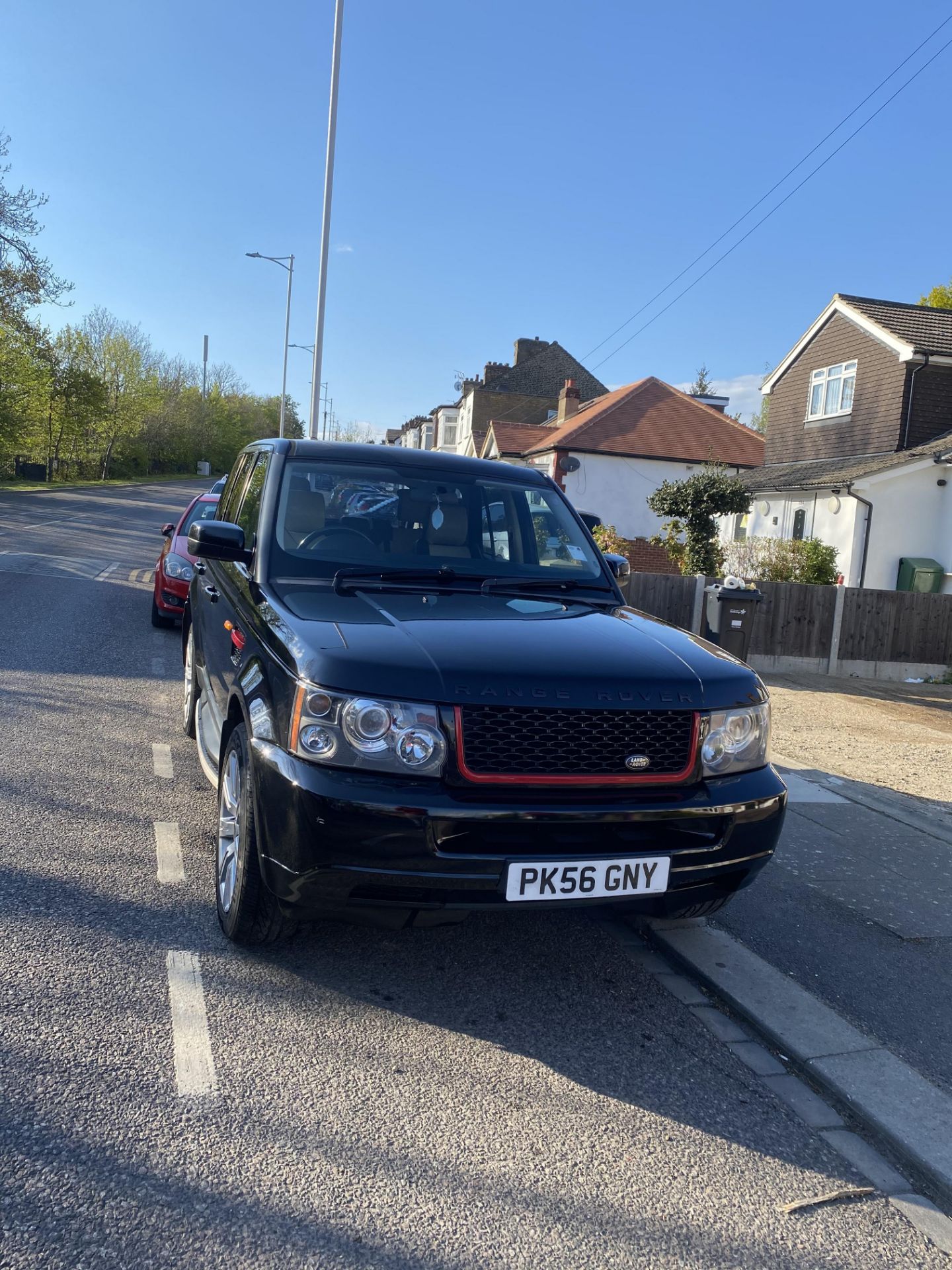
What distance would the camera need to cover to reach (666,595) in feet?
46.9

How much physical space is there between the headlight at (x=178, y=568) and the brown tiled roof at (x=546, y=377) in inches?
2116

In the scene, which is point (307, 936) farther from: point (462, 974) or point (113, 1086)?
point (113, 1086)

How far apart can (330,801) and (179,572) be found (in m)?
8.49

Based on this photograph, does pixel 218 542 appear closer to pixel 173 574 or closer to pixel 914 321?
pixel 173 574

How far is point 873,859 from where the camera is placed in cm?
548

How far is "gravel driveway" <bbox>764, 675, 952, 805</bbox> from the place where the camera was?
7.86 metres

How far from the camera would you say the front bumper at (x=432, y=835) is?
10.1 feet

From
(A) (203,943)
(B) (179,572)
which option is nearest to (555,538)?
(A) (203,943)

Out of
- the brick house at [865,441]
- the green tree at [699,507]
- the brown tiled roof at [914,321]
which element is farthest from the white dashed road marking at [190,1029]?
the brown tiled roof at [914,321]

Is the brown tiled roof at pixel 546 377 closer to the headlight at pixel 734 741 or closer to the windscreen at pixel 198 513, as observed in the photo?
the windscreen at pixel 198 513

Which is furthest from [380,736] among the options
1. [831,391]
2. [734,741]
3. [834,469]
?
[831,391]

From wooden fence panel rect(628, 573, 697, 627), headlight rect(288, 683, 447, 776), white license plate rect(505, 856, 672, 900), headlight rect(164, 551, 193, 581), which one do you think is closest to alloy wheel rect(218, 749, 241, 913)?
headlight rect(288, 683, 447, 776)

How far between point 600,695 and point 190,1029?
1.68 m

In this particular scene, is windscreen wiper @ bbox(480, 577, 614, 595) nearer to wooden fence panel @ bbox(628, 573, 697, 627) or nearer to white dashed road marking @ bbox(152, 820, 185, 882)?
white dashed road marking @ bbox(152, 820, 185, 882)
